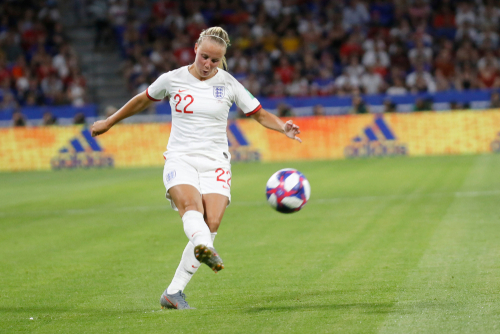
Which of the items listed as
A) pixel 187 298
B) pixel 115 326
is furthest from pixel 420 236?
pixel 115 326

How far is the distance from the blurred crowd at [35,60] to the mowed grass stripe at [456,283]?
802 inches

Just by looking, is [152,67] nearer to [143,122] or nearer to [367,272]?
[143,122]

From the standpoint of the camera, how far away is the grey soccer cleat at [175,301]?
5.94 meters

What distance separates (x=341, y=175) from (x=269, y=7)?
14301 mm

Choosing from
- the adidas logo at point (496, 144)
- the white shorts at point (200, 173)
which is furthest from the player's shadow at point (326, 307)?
the adidas logo at point (496, 144)

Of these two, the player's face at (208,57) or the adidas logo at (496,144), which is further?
the adidas logo at (496,144)

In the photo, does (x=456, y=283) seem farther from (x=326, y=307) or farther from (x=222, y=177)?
(x=222, y=177)

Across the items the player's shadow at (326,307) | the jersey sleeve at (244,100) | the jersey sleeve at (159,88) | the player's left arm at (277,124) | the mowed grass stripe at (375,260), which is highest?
the jersey sleeve at (159,88)

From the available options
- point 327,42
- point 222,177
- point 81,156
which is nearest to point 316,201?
point 222,177

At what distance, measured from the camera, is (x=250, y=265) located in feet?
25.8

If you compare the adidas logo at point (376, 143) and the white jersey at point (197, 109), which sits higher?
the white jersey at point (197, 109)

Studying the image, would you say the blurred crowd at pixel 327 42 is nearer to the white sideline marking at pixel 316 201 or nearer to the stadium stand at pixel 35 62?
the stadium stand at pixel 35 62

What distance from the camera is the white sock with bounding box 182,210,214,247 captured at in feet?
18.1

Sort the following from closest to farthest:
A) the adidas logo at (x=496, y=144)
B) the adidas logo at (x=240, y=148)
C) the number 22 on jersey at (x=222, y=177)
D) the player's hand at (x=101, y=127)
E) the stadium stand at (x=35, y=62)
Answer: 1. the number 22 on jersey at (x=222, y=177)
2. the player's hand at (x=101, y=127)
3. the adidas logo at (x=496, y=144)
4. the adidas logo at (x=240, y=148)
5. the stadium stand at (x=35, y=62)
